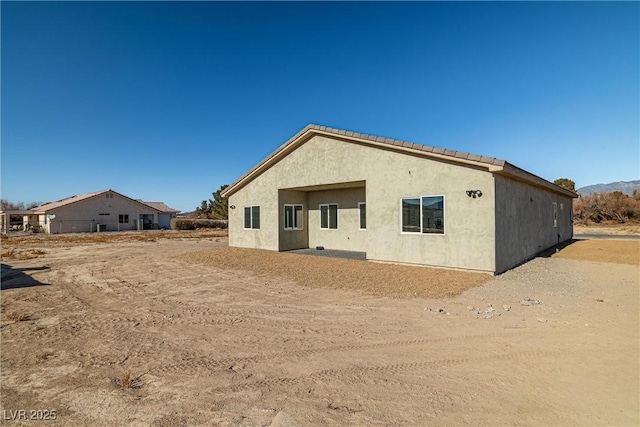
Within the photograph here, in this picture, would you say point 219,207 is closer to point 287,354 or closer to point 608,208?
point 287,354

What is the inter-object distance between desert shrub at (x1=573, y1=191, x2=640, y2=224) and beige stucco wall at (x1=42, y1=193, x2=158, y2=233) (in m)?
58.3

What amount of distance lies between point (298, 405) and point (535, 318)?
4.96 meters

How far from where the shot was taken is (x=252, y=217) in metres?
17.5

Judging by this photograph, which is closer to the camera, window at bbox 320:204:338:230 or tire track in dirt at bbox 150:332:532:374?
tire track in dirt at bbox 150:332:532:374

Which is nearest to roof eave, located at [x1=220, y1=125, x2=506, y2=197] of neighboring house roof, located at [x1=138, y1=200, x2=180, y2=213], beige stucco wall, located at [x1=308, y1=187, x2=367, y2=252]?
beige stucco wall, located at [x1=308, y1=187, x2=367, y2=252]

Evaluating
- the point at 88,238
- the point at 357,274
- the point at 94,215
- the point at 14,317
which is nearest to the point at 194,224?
the point at 94,215

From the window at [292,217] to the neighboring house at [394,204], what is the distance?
56 mm

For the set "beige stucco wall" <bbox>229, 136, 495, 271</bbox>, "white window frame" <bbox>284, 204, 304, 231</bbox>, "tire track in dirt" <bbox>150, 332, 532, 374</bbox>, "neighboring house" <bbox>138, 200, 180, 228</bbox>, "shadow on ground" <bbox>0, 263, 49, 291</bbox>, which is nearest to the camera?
"tire track in dirt" <bbox>150, 332, 532, 374</bbox>

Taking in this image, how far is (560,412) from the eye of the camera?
3004mm

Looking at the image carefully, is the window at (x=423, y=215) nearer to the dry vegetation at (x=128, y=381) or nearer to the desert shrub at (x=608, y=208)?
the dry vegetation at (x=128, y=381)

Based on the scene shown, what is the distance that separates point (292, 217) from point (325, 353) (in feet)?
41.3

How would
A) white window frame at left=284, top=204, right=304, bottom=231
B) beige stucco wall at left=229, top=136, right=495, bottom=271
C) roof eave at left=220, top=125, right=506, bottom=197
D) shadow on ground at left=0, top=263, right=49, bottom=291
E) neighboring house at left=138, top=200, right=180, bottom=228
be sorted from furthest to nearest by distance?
1. neighboring house at left=138, top=200, right=180, bottom=228
2. white window frame at left=284, top=204, right=304, bottom=231
3. beige stucco wall at left=229, top=136, right=495, bottom=271
4. roof eave at left=220, top=125, right=506, bottom=197
5. shadow on ground at left=0, top=263, right=49, bottom=291

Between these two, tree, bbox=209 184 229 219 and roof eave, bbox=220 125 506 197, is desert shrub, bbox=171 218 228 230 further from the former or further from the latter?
roof eave, bbox=220 125 506 197

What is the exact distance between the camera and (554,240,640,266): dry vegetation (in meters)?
12.3
